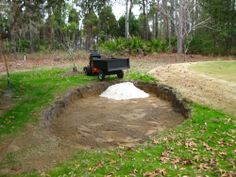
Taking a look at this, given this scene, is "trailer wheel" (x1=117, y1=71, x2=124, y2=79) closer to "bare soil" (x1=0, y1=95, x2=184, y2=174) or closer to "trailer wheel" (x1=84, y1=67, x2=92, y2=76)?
"trailer wheel" (x1=84, y1=67, x2=92, y2=76)

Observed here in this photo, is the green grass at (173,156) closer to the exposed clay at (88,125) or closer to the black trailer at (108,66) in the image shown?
the exposed clay at (88,125)

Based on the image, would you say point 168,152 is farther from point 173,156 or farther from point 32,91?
point 32,91

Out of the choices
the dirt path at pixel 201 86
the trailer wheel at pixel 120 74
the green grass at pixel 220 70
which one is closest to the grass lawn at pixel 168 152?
the dirt path at pixel 201 86

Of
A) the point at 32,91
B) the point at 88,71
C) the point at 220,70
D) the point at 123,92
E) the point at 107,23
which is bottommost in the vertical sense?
the point at 123,92

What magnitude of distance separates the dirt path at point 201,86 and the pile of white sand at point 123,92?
1482mm

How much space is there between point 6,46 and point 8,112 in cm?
2323

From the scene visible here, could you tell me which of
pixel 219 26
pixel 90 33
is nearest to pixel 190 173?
pixel 219 26

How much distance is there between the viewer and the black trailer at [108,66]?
1457 cm

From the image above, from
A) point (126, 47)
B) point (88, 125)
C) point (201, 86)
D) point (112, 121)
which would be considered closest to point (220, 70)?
point (201, 86)

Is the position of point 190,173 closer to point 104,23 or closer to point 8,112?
point 8,112

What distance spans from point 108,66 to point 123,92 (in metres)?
1.52

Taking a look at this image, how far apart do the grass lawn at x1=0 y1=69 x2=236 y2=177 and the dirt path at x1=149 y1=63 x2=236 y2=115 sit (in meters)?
0.80

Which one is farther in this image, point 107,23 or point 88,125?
point 107,23

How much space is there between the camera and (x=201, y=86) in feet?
44.4
